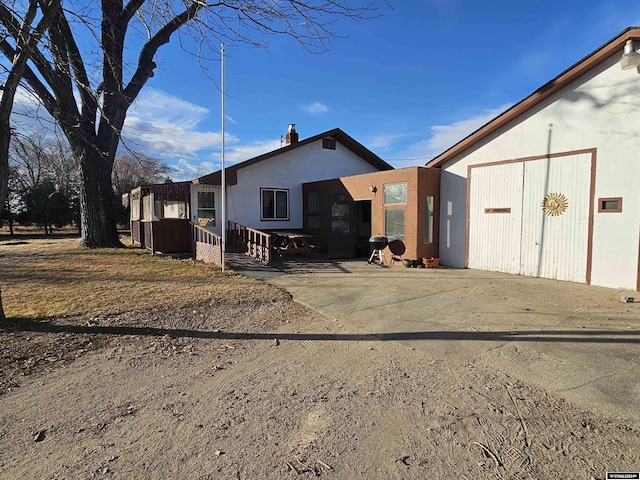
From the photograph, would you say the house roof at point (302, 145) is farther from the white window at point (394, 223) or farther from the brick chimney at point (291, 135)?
the white window at point (394, 223)

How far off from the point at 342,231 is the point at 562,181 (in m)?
7.06

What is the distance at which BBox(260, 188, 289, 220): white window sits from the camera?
15.4m

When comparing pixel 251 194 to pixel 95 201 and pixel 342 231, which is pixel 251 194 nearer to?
pixel 342 231

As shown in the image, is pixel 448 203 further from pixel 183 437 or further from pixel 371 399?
pixel 183 437

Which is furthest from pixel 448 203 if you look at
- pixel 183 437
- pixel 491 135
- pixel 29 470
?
pixel 29 470

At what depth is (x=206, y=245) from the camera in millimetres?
11852

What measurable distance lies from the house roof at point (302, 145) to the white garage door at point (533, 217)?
24.5ft

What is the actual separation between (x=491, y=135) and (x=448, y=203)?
2243 mm

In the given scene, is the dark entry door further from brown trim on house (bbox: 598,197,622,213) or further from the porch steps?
brown trim on house (bbox: 598,197,622,213)

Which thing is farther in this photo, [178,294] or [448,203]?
[448,203]

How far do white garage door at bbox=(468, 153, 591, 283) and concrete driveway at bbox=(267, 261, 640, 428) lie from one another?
58 centimetres

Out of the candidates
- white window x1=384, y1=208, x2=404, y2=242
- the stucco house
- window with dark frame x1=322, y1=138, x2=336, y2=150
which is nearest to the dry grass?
the stucco house

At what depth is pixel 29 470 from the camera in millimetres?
2342

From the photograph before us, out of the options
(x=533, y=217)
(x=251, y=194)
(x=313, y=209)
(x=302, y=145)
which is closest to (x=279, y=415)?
(x=533, y=217)
